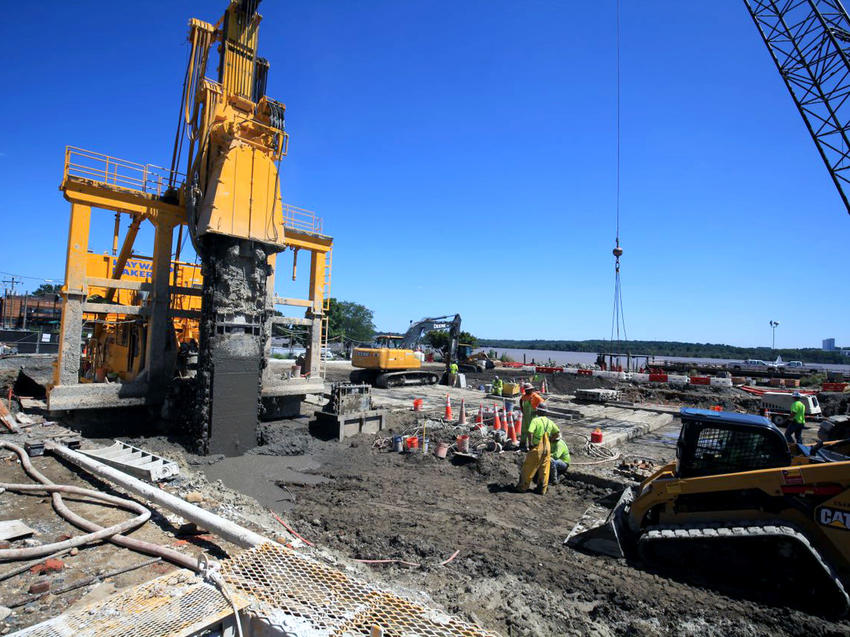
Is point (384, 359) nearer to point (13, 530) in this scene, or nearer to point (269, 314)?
point (269, 314)

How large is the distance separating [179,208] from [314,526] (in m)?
9.13

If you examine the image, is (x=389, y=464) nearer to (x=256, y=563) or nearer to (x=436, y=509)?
(x=436, y=509)

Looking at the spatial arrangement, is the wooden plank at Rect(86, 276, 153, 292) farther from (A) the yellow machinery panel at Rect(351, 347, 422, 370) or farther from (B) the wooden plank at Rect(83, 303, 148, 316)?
(A) the yellow machinery panel at Rect(351, 347, 422, 370)

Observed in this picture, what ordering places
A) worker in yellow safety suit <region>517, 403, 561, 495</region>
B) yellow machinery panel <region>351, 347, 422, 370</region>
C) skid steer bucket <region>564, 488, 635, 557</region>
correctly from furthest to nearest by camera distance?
yellow machinery panel <region>351, 347, 422, 370</region> → worker in yellow safety suit <region>517, 403, 561, 495</region> → skid steer bucket <region>564, 488, 635, 557</region>

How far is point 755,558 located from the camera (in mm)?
4922

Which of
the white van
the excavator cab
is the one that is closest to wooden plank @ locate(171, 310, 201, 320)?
the excavator cab

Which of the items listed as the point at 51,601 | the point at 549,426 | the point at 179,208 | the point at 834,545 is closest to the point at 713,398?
the point at 549,426

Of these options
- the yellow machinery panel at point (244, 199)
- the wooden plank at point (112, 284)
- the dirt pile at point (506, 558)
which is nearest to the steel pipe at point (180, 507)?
the dirt pile at point (506, 558)

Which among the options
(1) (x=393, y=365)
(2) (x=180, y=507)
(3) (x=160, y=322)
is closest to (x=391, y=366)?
(1) (x=393, y=365)

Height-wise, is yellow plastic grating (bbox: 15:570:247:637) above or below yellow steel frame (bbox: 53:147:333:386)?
below

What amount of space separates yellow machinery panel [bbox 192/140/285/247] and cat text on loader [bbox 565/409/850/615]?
29.5 feet

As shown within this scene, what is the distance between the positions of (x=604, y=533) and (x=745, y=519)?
1.51 meters

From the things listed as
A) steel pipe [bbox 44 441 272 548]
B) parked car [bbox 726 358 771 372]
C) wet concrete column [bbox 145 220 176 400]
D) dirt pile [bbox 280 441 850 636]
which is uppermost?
wet concrete column [bbox 145 220 176 400]

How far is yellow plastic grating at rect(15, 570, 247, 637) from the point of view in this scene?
268 cm
